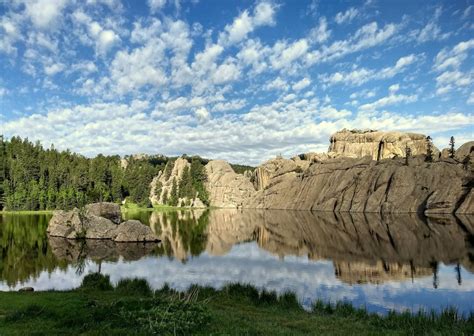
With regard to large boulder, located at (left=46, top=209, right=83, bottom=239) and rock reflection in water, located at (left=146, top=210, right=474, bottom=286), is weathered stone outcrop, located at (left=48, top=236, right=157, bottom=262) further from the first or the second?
rock reflection in water, located at (left=146, top=210, right=474, bottom=286)

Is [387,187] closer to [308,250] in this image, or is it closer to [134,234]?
[308,250]

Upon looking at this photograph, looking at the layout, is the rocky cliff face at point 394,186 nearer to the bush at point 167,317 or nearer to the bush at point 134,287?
the bush at point 134,287

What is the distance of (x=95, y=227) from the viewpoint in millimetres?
84250

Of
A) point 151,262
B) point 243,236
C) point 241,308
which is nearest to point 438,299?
point 241,308

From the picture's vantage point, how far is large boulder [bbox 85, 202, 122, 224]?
9600 cm

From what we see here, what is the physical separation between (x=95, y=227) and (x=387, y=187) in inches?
4608

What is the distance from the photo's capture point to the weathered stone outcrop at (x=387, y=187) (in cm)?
13338

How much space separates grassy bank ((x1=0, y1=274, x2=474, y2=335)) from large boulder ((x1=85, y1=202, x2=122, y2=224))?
6971cm

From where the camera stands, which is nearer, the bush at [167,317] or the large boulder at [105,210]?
the bush at [167,317]

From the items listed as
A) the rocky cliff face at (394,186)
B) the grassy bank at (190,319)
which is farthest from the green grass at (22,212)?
the grassy bank at (190,319)

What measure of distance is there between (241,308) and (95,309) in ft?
32.7

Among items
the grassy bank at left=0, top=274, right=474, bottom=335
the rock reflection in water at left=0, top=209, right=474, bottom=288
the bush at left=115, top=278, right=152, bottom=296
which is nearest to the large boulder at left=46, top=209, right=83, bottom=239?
the rock reflection in water at left=0, top=209, right=474, bottom=288

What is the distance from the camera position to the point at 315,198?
188m

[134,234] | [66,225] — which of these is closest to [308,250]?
[134,234]
